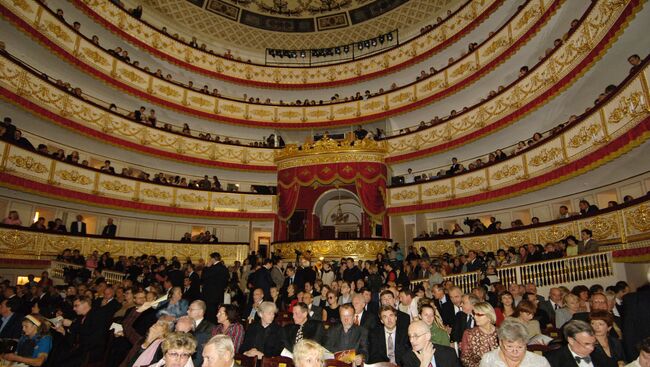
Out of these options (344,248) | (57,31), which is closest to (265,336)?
(344,248)

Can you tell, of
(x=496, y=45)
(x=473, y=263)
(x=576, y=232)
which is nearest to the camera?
(x=576, y=232)

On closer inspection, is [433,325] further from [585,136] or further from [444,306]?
[585,136]

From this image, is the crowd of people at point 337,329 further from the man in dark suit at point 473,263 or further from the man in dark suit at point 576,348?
the man in dark suit at point 473,263

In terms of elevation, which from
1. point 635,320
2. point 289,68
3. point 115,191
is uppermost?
point 289,68

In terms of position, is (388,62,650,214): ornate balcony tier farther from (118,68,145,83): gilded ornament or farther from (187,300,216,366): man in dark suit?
(118,68,145,83): gilded ornament

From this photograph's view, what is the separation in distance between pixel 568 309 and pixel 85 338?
20.0 ft

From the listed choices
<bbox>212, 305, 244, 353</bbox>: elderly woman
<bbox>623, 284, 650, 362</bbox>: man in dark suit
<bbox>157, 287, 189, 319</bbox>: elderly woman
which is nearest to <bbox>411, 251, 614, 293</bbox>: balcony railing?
<bbox>212, 305, 244, 353</bbox>: elderly woman

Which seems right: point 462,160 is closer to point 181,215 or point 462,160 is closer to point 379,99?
point 379,99

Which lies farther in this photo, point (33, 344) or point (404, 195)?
point (404, 195)

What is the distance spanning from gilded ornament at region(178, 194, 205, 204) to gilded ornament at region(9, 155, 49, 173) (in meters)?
5.42

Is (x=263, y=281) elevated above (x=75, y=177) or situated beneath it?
situated beneath

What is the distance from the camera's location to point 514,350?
2.85 m

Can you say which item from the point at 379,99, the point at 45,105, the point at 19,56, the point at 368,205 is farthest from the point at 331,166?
the point at 19,56

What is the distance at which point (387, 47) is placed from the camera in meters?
22.4
